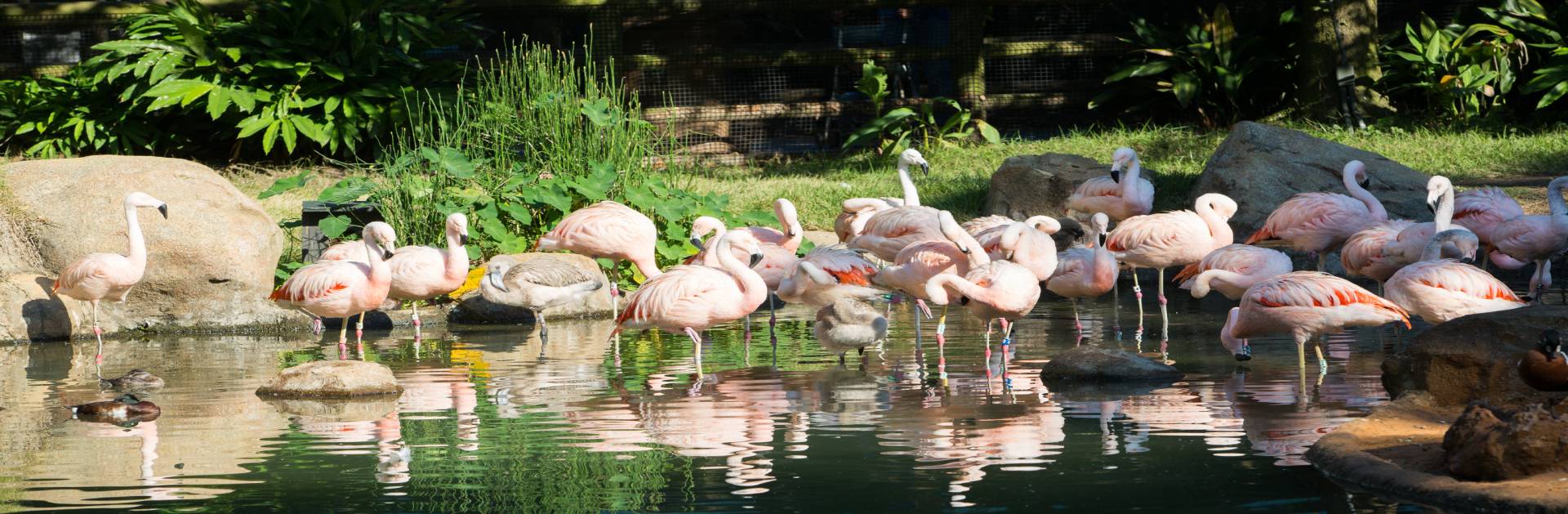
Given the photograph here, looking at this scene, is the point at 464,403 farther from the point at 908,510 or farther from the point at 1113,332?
the point at 1113,332

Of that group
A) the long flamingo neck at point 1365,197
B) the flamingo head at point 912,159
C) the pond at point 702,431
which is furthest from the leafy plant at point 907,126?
the pond at point 702,431

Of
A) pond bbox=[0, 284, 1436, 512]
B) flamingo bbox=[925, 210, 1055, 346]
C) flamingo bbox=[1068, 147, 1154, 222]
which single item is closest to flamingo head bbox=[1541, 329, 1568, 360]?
pond bbox=[0, 284, 1436, 512]

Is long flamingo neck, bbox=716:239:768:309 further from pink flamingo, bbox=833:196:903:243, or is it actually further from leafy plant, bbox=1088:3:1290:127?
leafy plant, bbox=1088:3:1290:127

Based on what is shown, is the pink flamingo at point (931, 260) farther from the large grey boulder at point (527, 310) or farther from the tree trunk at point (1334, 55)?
the tree trunk at point (1334, 55)

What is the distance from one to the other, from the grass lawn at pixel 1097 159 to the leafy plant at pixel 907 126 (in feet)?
0.60

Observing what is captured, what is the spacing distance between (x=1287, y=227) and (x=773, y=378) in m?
3.59

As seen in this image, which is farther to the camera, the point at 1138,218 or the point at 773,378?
the point at 1138,218

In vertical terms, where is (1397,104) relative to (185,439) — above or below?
above

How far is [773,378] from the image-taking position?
6734 mm

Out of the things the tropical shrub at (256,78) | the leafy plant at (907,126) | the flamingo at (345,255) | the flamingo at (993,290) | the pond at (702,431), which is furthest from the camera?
the leafy plant at (907,126)

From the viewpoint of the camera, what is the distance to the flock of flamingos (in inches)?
263

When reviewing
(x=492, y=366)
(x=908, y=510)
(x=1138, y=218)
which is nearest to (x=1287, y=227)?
(x=1138, y=218)

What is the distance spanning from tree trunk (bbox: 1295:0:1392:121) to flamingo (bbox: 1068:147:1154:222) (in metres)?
4.34

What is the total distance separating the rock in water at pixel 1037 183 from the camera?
11.0 meters
